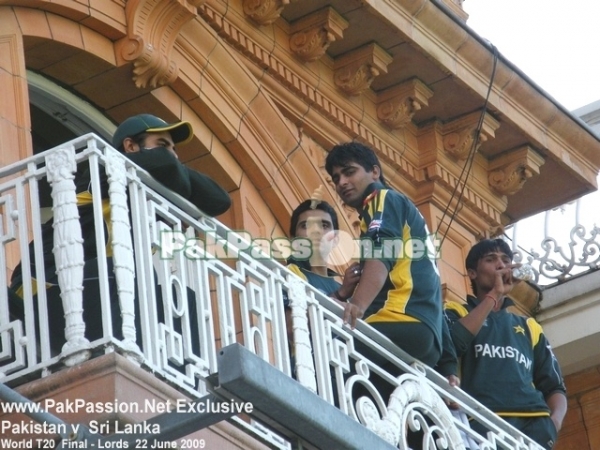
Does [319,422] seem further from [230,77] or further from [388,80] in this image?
[388,80]

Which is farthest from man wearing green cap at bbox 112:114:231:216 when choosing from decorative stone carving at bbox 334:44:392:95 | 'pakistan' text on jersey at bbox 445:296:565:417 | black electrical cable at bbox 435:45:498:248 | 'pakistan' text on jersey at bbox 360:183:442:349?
black electrical cable at bbox 435:45:498:248

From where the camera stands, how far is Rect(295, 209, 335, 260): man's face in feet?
29.8

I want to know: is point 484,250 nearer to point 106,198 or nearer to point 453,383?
point 453,383

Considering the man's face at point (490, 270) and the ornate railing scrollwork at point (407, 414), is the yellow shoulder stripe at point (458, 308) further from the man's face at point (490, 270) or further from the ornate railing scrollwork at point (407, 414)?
the ornate railing scrollwork at point (407, 414)

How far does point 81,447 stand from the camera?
660 cm

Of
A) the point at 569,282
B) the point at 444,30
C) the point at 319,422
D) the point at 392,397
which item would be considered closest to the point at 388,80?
the point at 444,30

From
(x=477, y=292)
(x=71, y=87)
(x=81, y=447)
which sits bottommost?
(x=81, y=447)

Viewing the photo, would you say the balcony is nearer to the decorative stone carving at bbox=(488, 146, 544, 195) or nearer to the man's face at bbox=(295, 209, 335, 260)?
the man's face at bbox=(295, 209, 335, 260)

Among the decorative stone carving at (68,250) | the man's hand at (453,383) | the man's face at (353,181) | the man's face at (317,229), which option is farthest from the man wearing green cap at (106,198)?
the man's hand at (453,383)

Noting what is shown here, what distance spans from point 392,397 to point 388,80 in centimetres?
410

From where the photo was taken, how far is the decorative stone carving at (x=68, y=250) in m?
6.86

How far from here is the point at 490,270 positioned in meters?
9.62

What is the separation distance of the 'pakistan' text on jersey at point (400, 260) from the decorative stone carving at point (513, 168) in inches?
162

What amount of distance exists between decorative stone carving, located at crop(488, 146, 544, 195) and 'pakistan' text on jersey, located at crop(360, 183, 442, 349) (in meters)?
4.11
